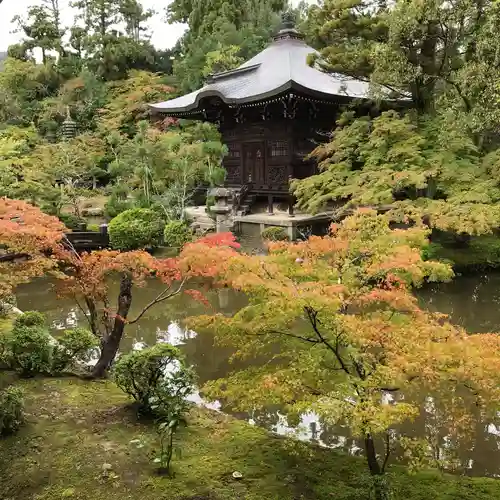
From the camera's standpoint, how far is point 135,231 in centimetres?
1495

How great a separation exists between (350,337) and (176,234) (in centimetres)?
1164

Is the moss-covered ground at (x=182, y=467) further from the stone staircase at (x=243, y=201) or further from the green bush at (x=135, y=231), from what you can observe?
the stone staircase at (x=243, y=201)

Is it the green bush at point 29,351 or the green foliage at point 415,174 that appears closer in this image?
the green bush at point 29,351

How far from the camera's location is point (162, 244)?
1577 cm

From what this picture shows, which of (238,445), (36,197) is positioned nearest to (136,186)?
(36,197)

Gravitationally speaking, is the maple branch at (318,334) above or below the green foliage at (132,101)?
below

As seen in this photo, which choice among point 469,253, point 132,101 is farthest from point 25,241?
point 132,101

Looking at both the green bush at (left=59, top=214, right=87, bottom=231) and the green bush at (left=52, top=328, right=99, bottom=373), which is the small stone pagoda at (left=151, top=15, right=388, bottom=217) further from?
the green bush at (left=52, top=328, right=99, bottom=373)

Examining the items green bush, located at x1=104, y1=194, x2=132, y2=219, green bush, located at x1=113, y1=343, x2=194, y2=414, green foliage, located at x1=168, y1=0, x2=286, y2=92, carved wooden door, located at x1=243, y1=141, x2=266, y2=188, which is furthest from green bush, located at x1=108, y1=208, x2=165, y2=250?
green foliage, located at x1=168, y1=0, x2=286, y2=92

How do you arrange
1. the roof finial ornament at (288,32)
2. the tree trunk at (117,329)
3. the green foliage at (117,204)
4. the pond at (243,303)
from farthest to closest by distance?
the roof finial ornament at (288,32) → the green foliage at (117,204) → the tree trunk at (117,329) → the pond at (243,303)

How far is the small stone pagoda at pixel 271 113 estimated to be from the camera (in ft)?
53.1

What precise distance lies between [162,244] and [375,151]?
719cm

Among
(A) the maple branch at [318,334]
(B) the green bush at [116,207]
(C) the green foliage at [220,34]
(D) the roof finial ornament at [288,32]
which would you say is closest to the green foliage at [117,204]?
(B) the green bush at [116,207]

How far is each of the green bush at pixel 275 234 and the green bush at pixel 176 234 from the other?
237 cm
